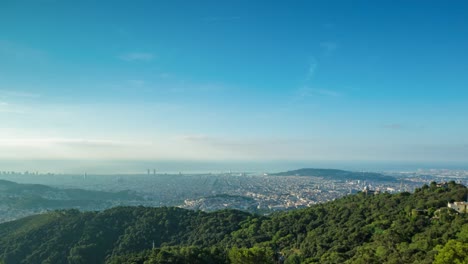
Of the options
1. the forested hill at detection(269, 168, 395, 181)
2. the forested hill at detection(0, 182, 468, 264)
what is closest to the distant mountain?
the forested hill at detection(0, 182, 468, 264)

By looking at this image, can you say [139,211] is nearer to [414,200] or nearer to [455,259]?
A: [414,200]

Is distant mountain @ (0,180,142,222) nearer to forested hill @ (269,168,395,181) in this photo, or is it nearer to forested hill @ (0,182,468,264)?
forested hill @ (0,182,468,264)

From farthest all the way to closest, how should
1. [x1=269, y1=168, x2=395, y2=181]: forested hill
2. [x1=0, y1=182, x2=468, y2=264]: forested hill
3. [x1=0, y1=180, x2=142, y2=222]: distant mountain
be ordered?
[x1=269, y1=168, x2=395, y2=181]: forested hill
[x1=0, y1=180, x2=142, y2=222]: distant mountain
[x1=0, y1=182, x2=468, y2=264]: forested hill

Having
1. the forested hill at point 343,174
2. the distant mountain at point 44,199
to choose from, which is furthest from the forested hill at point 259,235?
the forested hill at point 343,174

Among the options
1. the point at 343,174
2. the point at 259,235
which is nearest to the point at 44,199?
the point at 259,235

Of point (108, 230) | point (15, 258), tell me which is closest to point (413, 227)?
point (108, 230)

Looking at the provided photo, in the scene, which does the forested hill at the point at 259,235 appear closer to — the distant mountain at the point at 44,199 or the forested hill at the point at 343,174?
the distant mountain at the point at 44,199
